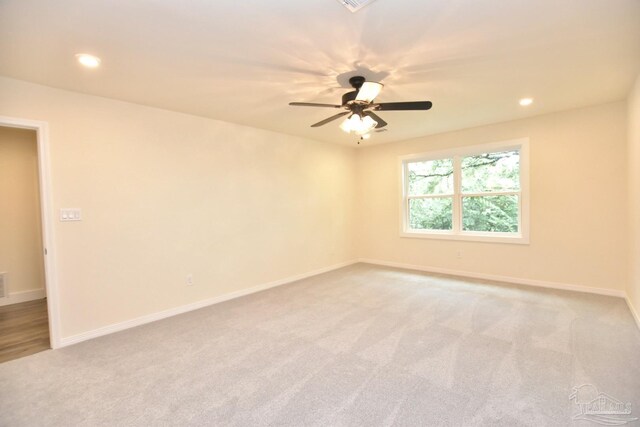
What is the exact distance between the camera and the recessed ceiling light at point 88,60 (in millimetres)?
2253

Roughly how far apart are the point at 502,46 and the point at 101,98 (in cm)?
372

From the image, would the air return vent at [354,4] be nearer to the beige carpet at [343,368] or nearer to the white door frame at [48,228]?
the beige carpet at [343,368]

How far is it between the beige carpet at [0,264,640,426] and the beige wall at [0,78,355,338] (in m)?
0.49

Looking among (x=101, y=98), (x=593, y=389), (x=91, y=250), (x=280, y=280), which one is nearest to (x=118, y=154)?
(x=101, y=98)

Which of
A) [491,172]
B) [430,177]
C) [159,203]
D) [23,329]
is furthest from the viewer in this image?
[430,177]

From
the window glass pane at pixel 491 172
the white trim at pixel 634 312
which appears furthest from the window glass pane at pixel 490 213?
the white trim at pixel 634 312

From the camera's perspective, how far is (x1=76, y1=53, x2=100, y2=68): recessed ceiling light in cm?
225

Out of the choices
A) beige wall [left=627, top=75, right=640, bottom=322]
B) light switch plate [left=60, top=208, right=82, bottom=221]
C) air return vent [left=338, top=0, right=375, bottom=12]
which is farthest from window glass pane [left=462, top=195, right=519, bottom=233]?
light switch plate [left=60, top=208, right=82, bottom=221]

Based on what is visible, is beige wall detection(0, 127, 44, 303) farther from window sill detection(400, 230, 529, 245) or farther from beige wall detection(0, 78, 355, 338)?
window sill detection(400, 230, 529, 245)

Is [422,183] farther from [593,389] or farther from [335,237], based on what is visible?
[593,389]

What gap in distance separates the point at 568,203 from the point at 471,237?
134 cm

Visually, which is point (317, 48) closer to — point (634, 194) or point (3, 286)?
point (634, 194)

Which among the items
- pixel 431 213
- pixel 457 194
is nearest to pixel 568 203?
pixel 457 194

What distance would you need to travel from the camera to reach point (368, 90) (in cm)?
242
